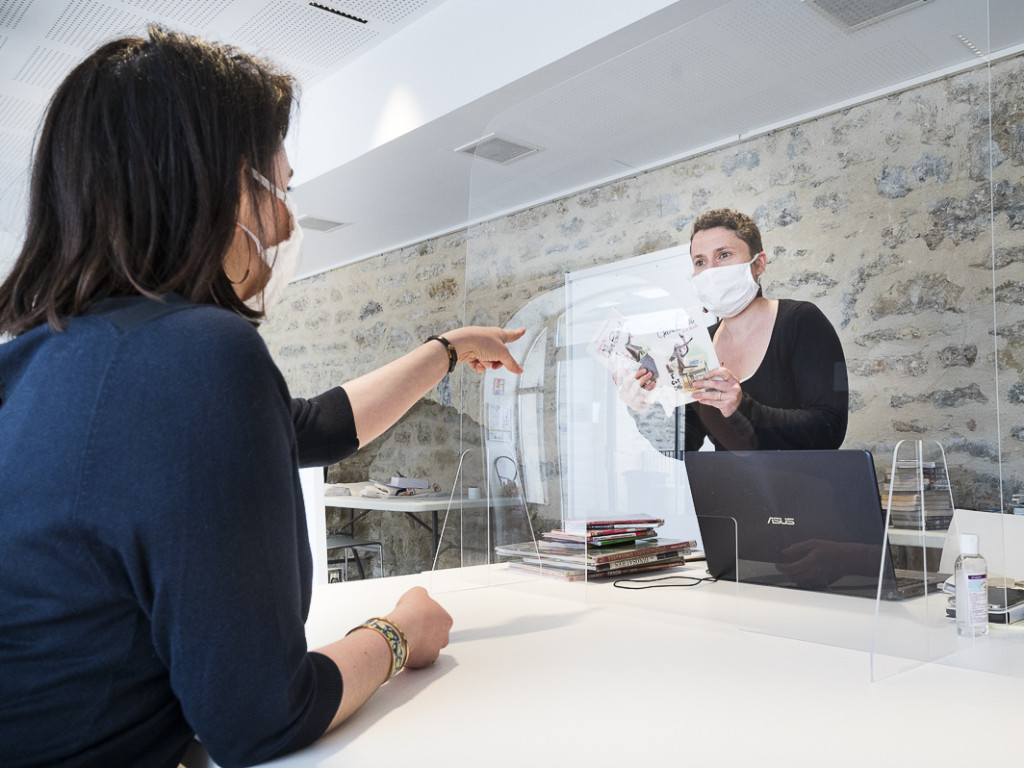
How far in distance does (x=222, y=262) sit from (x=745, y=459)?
1.02m

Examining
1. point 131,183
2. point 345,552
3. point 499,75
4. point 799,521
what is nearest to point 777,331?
point 799,521

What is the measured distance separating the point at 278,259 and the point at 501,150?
1080 mm

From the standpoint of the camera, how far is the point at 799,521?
54.4 inches

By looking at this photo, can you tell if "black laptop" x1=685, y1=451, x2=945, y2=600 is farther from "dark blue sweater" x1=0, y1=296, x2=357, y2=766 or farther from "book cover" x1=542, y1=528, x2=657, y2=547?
"dark blue sweater" x1=0, y1=296, x2=357, y2=766

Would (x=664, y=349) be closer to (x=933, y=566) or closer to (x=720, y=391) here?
(x=720, y=391)

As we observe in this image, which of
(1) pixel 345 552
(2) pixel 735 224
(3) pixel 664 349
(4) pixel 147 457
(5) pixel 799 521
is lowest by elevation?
(1) pixel 345 552

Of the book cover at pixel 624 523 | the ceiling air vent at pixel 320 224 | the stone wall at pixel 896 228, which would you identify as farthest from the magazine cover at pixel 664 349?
the ceiling air vent at pixel 320 224

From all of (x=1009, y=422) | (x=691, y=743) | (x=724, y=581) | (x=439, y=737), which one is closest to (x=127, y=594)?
(x=439, y=737)

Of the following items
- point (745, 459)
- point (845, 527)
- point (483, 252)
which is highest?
point (483, 252)

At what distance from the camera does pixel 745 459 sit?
148 centimetres

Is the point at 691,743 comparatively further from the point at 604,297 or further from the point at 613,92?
the point at 613,92

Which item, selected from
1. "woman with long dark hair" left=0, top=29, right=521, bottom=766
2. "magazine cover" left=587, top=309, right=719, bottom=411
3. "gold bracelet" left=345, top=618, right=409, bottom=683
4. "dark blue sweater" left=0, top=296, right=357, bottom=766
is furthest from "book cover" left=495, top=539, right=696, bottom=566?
"dark blue sweater" left=0, top=296, right=357, bottom=766

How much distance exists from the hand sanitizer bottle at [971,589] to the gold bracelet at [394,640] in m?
0.85

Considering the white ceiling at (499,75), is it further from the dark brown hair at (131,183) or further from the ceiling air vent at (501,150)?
the dark brown hair at (131,183)
